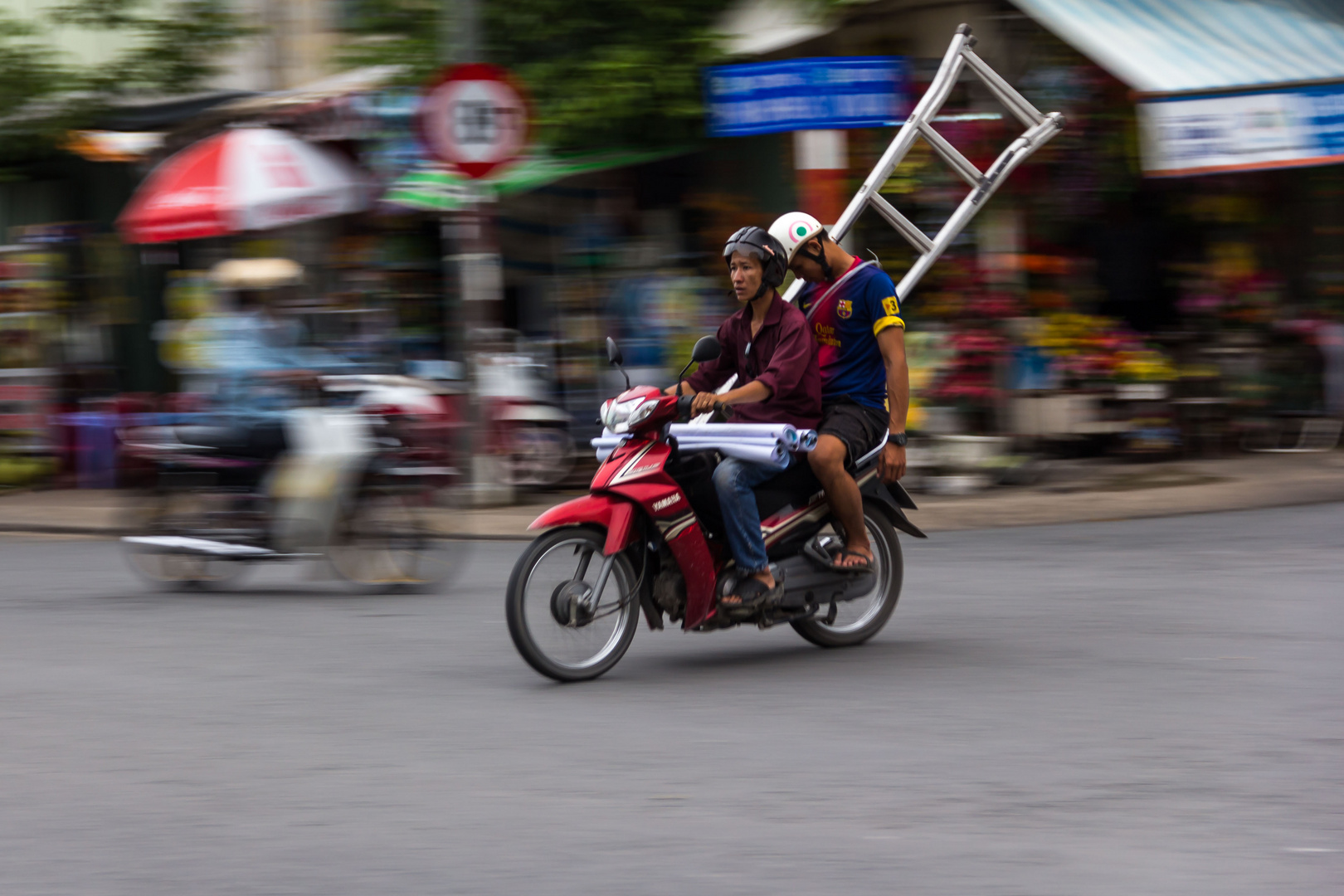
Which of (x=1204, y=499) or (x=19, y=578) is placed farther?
(x=1204, y=499)

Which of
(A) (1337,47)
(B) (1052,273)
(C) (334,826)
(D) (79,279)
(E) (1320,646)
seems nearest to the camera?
(C) (334,826)

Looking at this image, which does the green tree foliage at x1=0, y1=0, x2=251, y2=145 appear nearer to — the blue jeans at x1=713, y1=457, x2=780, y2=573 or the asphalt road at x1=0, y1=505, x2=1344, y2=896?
the asphalt road at x1=0, y1=505, x2=1344, y2=896

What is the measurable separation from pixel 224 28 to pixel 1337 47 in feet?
37.4

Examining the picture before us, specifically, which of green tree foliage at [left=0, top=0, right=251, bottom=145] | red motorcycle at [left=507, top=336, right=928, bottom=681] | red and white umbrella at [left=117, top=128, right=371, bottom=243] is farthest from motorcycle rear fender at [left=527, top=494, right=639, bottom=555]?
green tree foliage at [left=0, top=0, right=251, bottom=145]

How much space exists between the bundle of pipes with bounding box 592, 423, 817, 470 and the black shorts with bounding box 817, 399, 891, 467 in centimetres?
21

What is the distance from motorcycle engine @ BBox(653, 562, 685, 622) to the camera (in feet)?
22.4

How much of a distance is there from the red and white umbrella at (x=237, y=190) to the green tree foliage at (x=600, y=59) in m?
1.31

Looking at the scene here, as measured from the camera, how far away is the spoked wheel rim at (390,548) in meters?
9.45

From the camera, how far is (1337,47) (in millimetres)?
15617

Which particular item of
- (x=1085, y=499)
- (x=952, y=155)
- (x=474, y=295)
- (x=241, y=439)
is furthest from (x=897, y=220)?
Result: (x=241, y=439)

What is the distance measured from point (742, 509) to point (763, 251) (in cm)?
105

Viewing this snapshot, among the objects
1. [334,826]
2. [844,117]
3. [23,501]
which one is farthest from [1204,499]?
[23,501]

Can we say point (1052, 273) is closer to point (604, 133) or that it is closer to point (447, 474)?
point (604, 133)

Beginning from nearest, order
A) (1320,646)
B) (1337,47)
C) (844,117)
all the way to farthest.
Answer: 1. (1320,646)
2. (844,117)
3. (1337,47)
